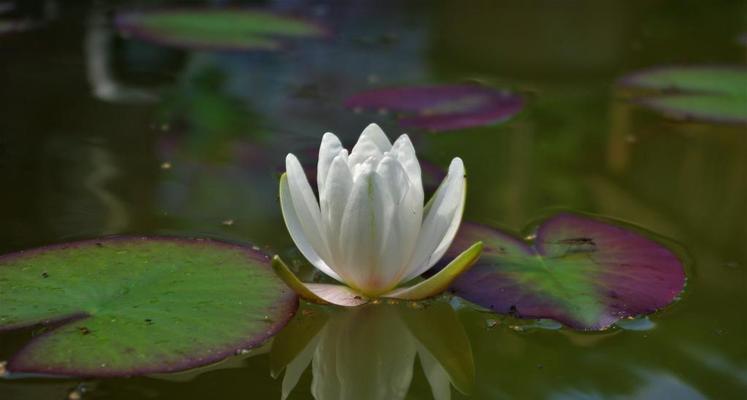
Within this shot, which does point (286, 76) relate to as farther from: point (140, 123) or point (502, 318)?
point (502, 318)

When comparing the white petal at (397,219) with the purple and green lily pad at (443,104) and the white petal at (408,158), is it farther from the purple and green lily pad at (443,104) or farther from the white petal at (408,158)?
the purple and green lily pad at (443,104)

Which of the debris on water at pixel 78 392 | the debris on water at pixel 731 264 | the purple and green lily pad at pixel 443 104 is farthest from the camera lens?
the purple and green lily pad at pixel 443 104

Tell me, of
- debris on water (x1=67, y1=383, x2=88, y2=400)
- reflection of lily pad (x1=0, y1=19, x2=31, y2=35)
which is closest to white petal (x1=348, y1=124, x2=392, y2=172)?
debris on water (x1=67, y1=383, x2=88, y2=400)

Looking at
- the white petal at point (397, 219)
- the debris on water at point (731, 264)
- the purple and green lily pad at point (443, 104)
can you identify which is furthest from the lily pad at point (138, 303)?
the purple and green lily pad at point (443, 104)

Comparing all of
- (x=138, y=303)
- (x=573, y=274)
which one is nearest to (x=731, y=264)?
(x=573, y=274)

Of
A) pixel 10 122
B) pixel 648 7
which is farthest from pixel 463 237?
pixel 648 7

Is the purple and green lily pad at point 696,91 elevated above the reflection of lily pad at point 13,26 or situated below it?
below

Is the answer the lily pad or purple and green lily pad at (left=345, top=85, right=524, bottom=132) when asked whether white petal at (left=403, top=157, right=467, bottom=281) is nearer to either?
the lily pad
